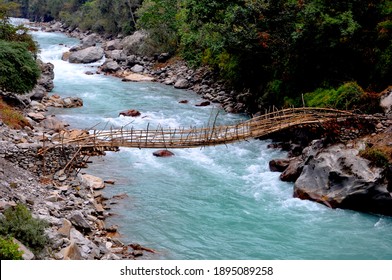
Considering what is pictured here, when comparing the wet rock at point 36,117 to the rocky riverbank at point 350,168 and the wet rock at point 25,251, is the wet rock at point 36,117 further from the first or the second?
the wet rock at point 25,251

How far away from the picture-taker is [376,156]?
11.6 m

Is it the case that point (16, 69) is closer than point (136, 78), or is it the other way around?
point (16, 69)

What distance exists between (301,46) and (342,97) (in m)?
2.92

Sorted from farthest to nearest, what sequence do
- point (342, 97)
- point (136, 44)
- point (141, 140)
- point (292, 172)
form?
1. point (136, 44)
2. point (342, 97)
3. point (292, 172)
4. point (141, 140)

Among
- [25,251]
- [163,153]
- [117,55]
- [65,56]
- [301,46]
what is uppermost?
[301,46]

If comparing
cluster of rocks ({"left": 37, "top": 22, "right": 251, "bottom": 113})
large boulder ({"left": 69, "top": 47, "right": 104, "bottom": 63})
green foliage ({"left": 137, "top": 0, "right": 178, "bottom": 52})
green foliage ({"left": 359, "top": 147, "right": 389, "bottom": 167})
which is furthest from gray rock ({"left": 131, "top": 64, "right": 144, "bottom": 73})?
green foliage ({"left": 359, "top": 147, "right": 389, "bottom": 167})

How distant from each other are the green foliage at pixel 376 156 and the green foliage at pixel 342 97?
7.76ft

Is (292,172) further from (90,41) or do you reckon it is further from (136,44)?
(90,41)

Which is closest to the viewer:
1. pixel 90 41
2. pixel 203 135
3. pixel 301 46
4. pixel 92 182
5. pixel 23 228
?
Answer: pixel 23 228

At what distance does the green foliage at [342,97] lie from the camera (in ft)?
46.1

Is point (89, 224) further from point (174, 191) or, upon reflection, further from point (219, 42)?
point (219, 42)

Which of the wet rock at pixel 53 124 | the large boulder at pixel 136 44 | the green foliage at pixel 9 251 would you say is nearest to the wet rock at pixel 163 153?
the wet rock at pixel 53 124

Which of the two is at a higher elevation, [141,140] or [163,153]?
[141,140]

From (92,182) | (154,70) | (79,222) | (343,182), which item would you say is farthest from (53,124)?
(154,70)
